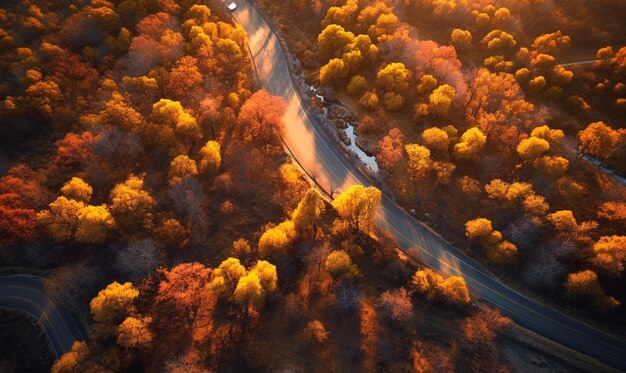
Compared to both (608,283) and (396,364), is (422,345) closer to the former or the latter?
(396,364)

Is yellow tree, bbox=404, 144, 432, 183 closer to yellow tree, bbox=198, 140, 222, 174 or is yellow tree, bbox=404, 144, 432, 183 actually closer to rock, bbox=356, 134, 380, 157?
rock, bbox=356, 134, 380, 157

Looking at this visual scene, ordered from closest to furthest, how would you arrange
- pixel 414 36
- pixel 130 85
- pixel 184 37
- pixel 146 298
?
pixel 146 298
pixel 130 85
pixel 184 37
pixel 414 36

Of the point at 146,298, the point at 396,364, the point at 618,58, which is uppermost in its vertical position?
the point at 618,58

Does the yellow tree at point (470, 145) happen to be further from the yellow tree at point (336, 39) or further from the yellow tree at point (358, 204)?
the yellow tree at point (336, 39)

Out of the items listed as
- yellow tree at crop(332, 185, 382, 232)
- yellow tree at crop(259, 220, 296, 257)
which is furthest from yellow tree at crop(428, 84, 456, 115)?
yellow tree at crop(259, 220, 296, 257)

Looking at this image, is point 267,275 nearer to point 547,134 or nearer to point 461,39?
point 547,134

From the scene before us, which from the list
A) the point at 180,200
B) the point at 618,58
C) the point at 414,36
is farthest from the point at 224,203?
the point at 618,58
